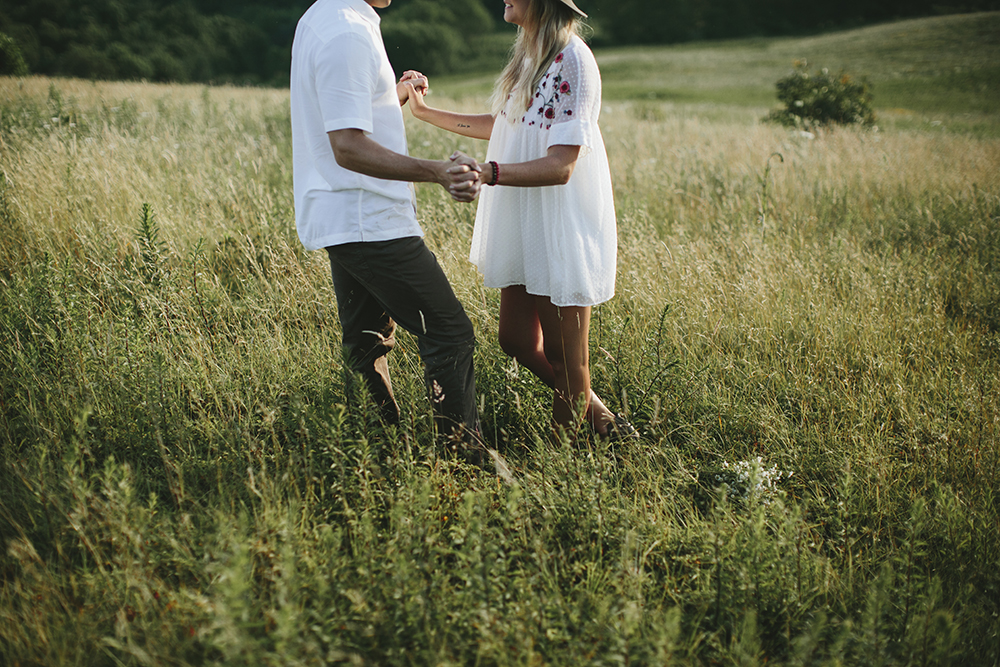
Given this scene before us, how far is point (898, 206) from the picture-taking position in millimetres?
6348

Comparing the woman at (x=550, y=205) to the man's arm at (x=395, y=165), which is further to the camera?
the woman at (x=550, y=205)

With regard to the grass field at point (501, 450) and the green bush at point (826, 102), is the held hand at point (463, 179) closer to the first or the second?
the grass field at point (501, 450)

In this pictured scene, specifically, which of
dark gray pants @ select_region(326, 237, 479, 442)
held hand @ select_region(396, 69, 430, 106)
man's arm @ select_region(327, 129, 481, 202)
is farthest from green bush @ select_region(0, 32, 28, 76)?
man's arm @ select_region(327, 129, 481, 202)

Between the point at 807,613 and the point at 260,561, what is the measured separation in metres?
1.90

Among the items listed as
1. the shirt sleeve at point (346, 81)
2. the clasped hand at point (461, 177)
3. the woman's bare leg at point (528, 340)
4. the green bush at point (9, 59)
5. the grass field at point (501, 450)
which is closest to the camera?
the grass field at point (501, 450)

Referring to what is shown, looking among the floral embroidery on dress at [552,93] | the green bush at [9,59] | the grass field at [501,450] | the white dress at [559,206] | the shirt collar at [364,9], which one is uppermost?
the green bush at [9,59]

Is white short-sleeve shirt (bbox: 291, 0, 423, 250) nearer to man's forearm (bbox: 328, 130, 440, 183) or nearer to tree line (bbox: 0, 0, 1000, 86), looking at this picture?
man's forearm (bbox: 328, 130, 440, 183)

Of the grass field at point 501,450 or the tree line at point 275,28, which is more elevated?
the tree line at point 275,28

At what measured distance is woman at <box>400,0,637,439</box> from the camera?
234 cm

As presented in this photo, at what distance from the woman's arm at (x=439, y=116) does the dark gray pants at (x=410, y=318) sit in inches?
36.8

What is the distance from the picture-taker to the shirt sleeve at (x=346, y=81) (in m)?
2.10

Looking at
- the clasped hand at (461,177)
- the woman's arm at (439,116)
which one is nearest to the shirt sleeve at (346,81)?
the clasped hand at (461,177)

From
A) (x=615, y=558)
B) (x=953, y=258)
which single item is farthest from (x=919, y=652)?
(x=953, y=258)

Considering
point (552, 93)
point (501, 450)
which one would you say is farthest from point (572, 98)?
point (501, 450)
